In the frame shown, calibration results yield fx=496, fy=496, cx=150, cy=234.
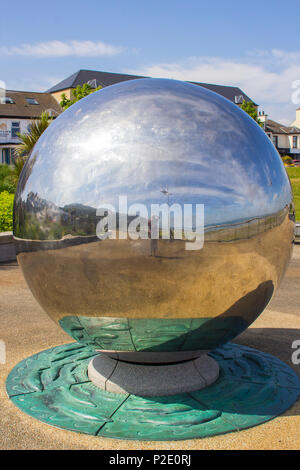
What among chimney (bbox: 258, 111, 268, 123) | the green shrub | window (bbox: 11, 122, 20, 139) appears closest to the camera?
the green shrub

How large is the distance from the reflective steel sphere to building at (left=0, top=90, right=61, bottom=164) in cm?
5541

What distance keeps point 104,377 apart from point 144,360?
18.4 inches

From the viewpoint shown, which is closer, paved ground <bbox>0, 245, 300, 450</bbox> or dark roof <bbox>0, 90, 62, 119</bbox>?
paved ground <bbox>0, 245, 300, 450</bbox>

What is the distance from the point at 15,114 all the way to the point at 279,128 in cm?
5615

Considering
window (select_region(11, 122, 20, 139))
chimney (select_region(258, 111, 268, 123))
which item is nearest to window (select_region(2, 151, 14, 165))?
window (select_region(11, 122, 20, 139))

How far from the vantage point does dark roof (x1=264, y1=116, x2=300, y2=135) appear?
96.0 meters

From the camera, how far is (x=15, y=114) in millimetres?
62250

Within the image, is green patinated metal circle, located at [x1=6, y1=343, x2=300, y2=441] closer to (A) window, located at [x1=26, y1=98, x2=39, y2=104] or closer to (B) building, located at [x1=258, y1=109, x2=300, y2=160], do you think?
(A) window, located at [x1=26, y1=98, x2=39, y2=104]

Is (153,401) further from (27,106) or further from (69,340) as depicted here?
(27,106)

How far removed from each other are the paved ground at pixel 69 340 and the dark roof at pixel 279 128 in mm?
88019

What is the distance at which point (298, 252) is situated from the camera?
47.9ft

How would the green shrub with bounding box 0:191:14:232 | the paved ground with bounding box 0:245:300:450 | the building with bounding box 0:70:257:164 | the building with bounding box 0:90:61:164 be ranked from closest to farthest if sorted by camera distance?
A: the paved ground with bounding box 0:245:300:450 < the green shrub with bounding box 0:191:14:232 < the building with bounding box 0:90:61:164 < the building with bounding box 0:70:257:164
